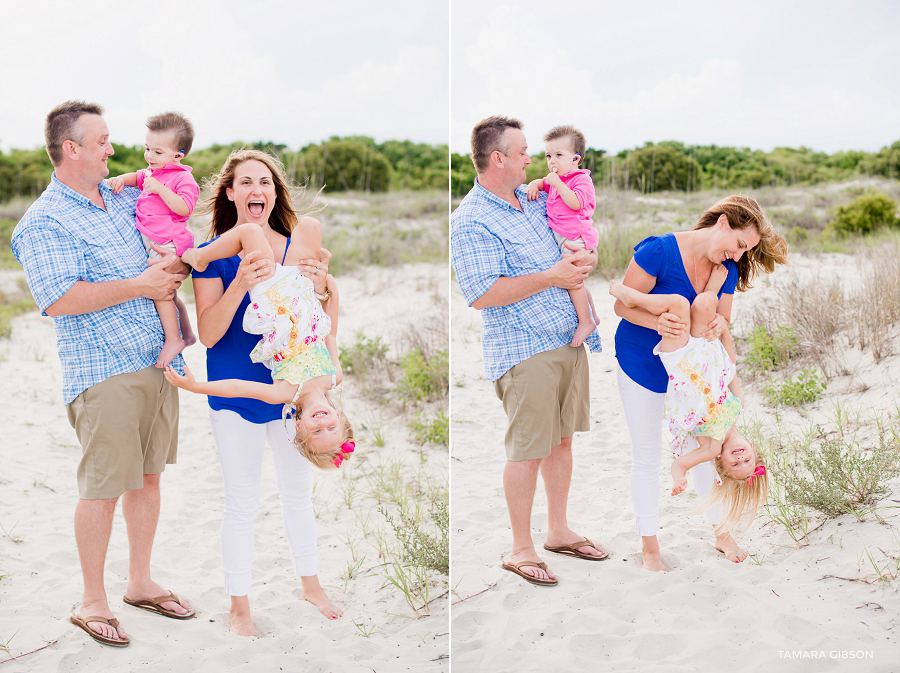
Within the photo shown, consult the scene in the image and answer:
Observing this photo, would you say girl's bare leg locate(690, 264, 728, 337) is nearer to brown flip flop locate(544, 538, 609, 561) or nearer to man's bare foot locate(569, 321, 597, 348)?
A: man's bare foot locate(569, 321, 597, 348)

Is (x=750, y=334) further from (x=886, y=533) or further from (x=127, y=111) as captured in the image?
(x=127, y=111)

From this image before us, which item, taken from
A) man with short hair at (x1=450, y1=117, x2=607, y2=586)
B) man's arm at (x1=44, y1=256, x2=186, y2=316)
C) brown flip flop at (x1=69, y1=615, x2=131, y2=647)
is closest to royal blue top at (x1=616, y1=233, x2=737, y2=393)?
man with short hair at (x1=450, y1=117, x2=607, y2=586)

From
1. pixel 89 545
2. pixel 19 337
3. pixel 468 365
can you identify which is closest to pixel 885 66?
pixel 468 365

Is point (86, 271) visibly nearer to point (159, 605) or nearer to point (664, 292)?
point (159, 605)

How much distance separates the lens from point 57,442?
589 centimetres

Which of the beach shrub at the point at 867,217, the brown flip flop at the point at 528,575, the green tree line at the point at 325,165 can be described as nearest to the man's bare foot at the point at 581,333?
the brown flip flop at the point at 528,575

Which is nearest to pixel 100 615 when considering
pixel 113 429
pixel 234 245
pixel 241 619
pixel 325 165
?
pixel 241 619

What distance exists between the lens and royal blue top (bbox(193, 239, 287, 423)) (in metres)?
3.00

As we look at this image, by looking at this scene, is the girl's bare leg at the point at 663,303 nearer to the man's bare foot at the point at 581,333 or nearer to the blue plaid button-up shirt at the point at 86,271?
the man's bare foot at the point at 581,333

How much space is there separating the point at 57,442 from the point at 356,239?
6094 millimetres

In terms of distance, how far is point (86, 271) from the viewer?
2941mm

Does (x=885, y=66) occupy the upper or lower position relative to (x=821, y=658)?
upper

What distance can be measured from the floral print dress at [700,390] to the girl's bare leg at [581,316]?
335 mm

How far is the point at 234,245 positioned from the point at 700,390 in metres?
2.08
